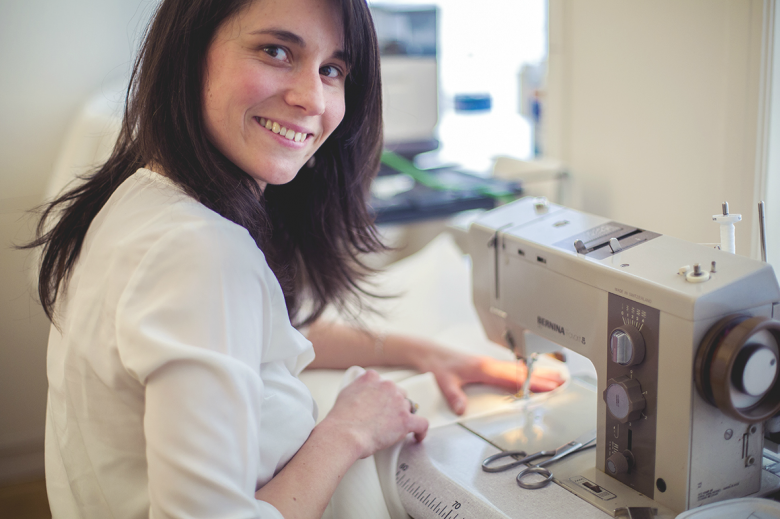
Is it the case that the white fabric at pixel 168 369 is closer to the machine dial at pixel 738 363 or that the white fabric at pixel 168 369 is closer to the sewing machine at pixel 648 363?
the sewing machine at pixel 648 363

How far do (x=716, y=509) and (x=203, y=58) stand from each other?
867mm

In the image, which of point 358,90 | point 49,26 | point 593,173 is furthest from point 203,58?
point 593,173

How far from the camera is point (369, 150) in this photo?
112 cm

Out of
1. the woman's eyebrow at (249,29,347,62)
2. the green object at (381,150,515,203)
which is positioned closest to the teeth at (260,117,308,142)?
the woman's eyebrow at (249,29,347,62)

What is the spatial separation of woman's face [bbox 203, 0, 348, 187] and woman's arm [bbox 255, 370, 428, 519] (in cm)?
37

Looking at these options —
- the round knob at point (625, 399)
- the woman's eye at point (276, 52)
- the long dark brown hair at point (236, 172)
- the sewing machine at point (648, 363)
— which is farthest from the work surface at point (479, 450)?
the woman's eye at point (276, 52)

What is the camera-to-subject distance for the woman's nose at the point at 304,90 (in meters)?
0.81

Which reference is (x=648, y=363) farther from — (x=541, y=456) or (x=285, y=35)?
(x=285, y=35)

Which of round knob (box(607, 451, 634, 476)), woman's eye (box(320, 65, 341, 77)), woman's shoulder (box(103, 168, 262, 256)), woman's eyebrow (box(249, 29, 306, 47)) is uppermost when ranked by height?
woman's eyebrow (box(249, 29, 306, 47))

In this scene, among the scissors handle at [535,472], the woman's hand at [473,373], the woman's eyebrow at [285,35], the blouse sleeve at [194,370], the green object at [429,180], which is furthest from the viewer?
the green object at [429,180]

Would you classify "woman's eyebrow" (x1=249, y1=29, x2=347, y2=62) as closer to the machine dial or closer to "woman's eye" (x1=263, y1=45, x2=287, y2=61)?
"woman's eye" (x1=263, y1=45, x2=287, y2=61)

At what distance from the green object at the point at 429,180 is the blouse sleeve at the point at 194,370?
1.36m

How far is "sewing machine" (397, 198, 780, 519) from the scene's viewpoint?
2.37 ft

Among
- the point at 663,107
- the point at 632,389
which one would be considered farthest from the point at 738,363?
the point at 663,107
